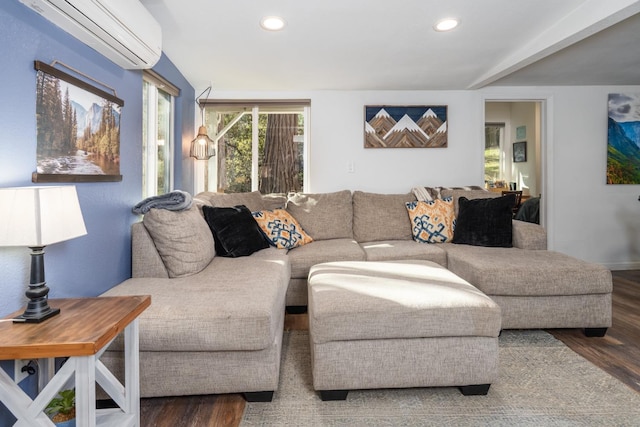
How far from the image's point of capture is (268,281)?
199cm

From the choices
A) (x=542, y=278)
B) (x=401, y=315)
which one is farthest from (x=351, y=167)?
(x=401, y=315)

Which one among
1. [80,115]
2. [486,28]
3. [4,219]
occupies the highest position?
[486,28]

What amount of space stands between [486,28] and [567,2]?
0.46 metres

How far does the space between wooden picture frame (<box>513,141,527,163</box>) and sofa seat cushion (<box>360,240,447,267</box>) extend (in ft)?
13.8

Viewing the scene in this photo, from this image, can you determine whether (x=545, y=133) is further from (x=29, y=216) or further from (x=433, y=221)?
(x=29, y=216)

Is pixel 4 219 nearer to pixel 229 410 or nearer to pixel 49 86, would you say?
pixel 49 86

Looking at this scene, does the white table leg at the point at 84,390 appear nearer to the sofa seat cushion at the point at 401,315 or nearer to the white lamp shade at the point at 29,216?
the white lamp shade at the point at 29,216

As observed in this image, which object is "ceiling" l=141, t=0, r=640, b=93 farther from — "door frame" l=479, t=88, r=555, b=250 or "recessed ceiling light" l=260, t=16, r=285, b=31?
"door frame" l=479, t=88, r=555, b=250

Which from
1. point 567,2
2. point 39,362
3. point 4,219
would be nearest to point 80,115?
point 4,219

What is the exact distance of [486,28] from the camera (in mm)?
2512

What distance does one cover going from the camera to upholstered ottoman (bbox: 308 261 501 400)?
162cm

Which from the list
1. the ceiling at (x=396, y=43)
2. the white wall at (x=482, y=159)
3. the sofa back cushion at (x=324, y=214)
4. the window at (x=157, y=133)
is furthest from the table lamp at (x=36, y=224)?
the white wall at (x=482, y=159)

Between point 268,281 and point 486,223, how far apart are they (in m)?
2.03

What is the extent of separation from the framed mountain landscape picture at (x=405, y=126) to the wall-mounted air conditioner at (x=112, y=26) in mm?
2304
